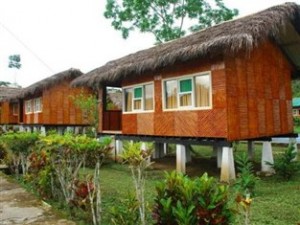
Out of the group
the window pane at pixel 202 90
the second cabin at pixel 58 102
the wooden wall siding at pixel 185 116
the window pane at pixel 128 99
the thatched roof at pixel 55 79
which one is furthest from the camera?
the second cabin at pixel 58 102

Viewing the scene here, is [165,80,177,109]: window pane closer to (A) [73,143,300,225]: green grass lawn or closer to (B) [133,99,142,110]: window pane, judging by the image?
(B) [133,99,142,110]: window pane

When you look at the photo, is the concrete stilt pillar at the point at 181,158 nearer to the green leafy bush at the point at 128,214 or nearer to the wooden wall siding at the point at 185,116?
the wooden wall siding at the point at 185,116

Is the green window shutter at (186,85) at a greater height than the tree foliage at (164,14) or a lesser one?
lesser

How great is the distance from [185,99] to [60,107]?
1471 cm

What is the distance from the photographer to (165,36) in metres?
28.8

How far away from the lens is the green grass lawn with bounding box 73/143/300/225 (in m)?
6.41

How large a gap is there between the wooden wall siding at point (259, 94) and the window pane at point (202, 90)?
0.83 meters

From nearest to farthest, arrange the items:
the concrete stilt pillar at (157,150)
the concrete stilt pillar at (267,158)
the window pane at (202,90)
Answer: the window pane at (202,90) < the concrete stilt pillar at (267,158) < the concrete stilt pillar at (157,150)

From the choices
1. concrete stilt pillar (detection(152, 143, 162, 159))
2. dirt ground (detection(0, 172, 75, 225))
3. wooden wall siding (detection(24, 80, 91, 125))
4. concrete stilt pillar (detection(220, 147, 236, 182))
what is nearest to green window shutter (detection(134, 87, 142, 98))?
concrete stilt pillar (detection(152, 143, 162, 159))

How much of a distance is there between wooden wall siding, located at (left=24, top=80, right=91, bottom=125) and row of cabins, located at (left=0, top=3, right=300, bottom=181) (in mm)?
10003

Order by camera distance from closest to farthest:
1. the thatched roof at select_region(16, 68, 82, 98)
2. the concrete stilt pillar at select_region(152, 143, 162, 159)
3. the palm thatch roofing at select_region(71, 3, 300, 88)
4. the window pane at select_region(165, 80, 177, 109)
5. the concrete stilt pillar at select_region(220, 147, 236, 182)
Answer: the palm thatch roofing at select_region(71, 3, 300, 88), the concrete stilt pillar at select_region(220, 147, 236, 182), the window pane at select_region(165, 80, 177, 109), the concrete stilt pillar at select_region(152, 143, 162, 159), the thatched roof at select_region(16, 68, 82, 98)

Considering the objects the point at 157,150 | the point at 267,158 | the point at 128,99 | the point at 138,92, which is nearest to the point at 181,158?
the point at 267,158

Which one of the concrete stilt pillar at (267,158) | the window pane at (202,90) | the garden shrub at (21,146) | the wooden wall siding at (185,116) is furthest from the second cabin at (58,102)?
the concrete stilt pillar at (267,158)

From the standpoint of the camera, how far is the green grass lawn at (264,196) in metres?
6.41
